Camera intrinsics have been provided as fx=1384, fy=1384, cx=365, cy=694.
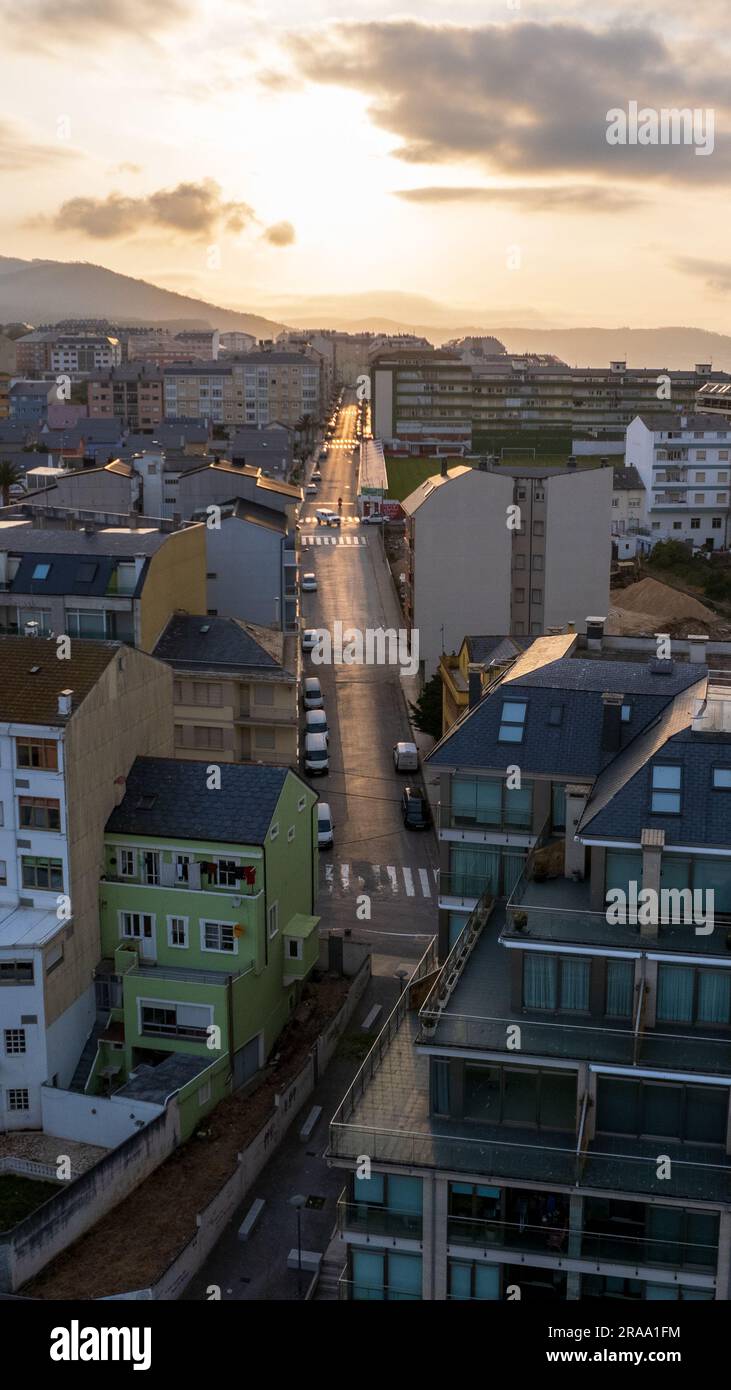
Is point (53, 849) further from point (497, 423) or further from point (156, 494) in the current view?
point (497, 423)

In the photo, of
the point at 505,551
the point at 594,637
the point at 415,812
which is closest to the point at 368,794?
the point at 415,812

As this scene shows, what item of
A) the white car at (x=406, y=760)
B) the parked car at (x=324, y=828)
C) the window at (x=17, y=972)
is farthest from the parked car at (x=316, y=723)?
the window at (x=17, y=972)

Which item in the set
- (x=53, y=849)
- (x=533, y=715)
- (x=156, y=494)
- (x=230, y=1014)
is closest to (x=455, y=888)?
A: (x=533, y=715)

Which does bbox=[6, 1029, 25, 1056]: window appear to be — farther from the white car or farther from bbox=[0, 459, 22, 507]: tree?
bbox=[0, 459, 22, 507]: tree

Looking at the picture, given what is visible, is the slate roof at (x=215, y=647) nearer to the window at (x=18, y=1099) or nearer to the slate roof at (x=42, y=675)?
the slate roof at (x=42, y=675)

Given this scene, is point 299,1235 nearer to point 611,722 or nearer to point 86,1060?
point 86,1060

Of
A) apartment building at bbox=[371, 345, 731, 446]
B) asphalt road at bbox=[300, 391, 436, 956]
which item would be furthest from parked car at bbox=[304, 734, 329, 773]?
apartment building at bbox=[371, 345, 731, 446]
